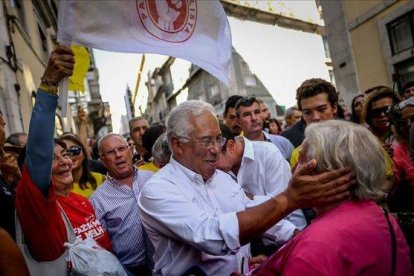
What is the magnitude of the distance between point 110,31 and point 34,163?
919mm

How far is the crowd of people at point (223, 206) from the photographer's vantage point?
1557 millimetres

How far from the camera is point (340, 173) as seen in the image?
163cm

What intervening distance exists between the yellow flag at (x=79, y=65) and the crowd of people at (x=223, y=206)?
0.48m

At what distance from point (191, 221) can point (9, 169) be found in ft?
5.01

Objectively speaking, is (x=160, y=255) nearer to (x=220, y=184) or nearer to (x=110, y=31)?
(x=220, y=184)

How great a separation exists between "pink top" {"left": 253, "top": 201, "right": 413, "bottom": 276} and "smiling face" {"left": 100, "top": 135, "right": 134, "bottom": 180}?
83.3 inches

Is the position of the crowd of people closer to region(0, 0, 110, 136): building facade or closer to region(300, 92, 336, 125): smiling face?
region(300, 92, 336, 125): smiling face

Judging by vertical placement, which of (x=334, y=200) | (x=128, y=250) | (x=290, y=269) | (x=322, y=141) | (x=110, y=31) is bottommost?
(x=128, y=250)

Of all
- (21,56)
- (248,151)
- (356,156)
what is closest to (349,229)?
(356,156)

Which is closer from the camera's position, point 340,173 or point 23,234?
point 340,173

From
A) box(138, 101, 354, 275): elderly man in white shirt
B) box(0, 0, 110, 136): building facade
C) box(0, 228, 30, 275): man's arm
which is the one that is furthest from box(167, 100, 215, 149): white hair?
box(0, 0, 110, 136): building facade

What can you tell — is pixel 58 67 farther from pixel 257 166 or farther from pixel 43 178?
pixel 257 166

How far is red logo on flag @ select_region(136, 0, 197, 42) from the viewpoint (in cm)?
237

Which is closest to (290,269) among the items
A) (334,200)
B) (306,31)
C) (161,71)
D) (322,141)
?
(334,200)
